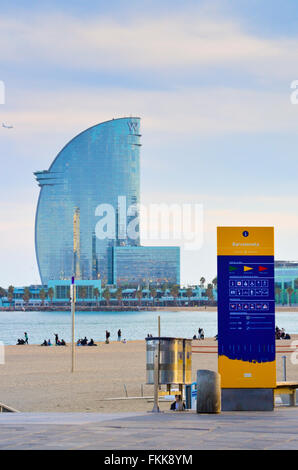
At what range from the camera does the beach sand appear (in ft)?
73.0

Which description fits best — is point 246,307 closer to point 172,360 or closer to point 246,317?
point 246,317

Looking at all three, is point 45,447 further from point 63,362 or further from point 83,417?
point 63,362

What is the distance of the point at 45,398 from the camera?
24547 millimetres

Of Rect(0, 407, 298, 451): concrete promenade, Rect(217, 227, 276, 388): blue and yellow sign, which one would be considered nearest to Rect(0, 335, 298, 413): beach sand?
Rect(217, 227, 276, 388): blue and yellow sign

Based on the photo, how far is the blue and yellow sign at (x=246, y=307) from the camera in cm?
1266

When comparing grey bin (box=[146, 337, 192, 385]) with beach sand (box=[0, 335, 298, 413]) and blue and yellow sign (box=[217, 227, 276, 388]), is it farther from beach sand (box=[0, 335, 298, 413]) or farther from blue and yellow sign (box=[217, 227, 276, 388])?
beach sand (box=[0, 335, 298, 413])

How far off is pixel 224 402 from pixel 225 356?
0.76 m

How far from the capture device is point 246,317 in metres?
12.7
